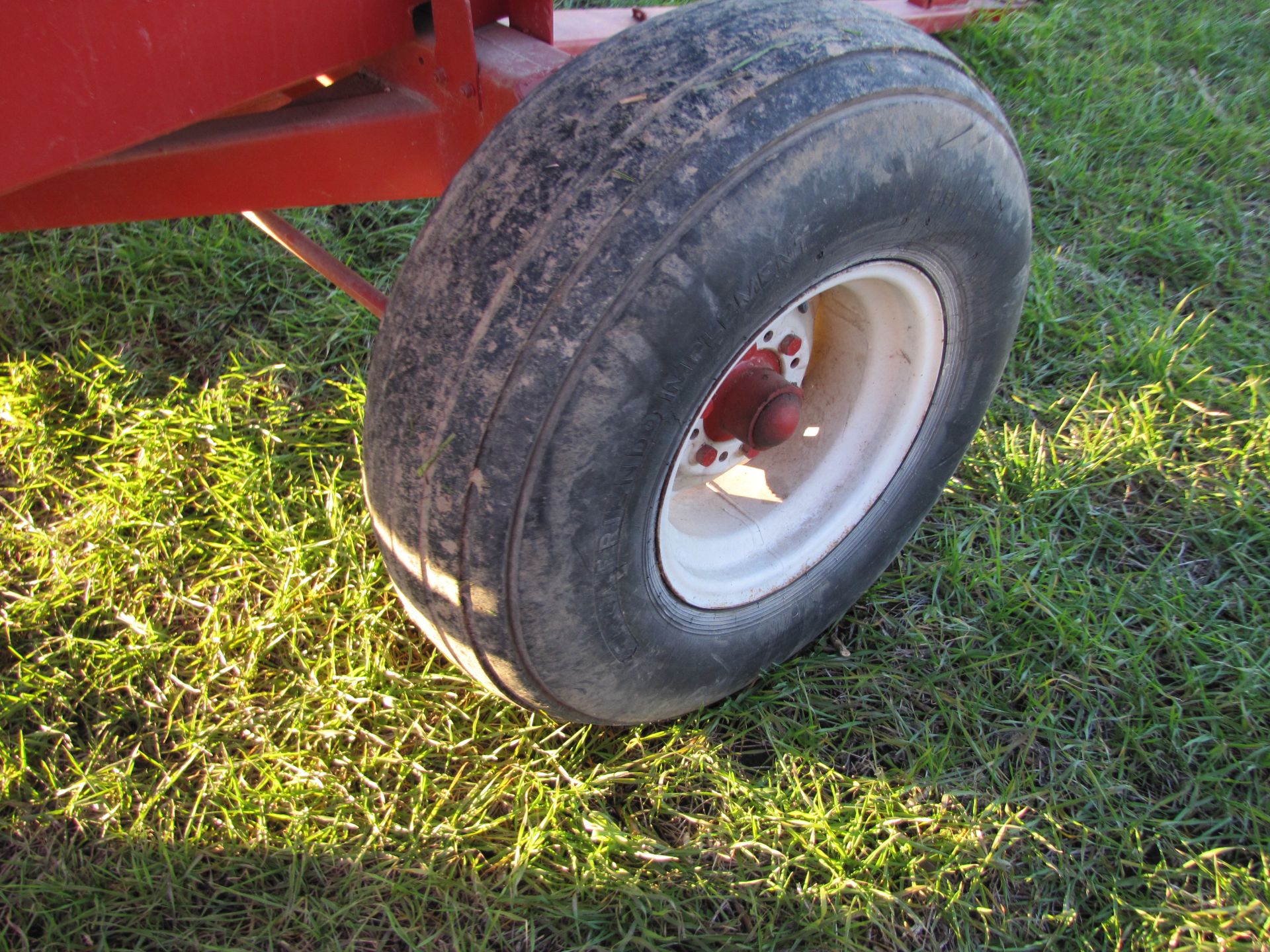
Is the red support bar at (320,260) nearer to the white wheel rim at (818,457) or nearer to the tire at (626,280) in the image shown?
the tire at (626,280)

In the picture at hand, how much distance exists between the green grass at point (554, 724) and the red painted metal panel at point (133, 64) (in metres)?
1.05

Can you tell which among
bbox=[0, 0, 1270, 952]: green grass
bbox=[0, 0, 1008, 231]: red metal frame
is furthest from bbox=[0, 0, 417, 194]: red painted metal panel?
bbox=[0, 0, 1270, 952]: green grass

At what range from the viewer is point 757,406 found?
5.04 feet

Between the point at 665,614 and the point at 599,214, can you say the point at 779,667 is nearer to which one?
the point at 665,614

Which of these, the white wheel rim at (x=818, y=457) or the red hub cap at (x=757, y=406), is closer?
the red hub cap at (x=757, y=406)

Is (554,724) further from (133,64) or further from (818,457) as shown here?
(133,64)

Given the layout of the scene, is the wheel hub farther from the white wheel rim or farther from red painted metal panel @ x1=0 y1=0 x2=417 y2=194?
red painted metal panel @ x1=0 y1=0 x2=417 y2=194

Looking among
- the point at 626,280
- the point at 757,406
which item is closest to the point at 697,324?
the point at 626,280

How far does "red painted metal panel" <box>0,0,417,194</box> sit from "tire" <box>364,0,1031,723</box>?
0.29 m

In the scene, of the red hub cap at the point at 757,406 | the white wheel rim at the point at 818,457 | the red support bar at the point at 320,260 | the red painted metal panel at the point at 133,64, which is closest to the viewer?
the red painted metal panel at the point at 133,64

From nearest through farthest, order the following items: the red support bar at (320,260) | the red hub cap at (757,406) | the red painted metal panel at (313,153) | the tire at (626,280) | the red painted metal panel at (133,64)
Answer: the red painted metal panel at (133,64)
the tire at (626,280)
the red painted metal panel at (313,153)
the red hub cap at (757,406)
the red support bar at (320,260)

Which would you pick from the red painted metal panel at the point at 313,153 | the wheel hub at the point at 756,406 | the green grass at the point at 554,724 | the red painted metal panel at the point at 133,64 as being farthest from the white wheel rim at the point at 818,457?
the red painted metal panel at the point at 133,64

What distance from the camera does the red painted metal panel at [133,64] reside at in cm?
105

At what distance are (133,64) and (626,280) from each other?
2.10 ft
